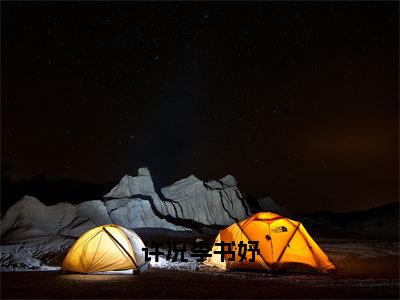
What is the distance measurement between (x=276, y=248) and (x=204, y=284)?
437 centimetres

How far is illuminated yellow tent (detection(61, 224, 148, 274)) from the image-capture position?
53.2 ft

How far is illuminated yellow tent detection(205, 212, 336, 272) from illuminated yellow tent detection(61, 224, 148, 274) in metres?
3.58

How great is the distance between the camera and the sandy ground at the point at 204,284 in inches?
462

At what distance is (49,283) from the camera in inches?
540

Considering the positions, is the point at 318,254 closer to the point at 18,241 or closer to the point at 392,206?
the point at 18,241

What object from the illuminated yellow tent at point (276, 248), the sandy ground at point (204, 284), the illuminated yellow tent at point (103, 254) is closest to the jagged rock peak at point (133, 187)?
the illuminated yellow tent at point (103, 254)

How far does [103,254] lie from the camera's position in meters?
16.4

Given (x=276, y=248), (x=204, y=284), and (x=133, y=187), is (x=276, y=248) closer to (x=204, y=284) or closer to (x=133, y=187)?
(x=204, y=284)

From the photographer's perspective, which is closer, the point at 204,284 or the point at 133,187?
the point at 204,284

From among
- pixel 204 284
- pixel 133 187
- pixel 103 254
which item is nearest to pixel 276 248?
pixel 204 284

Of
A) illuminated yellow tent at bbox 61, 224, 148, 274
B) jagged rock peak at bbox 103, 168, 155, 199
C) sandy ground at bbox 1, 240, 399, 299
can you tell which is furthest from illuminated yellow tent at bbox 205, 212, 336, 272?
jagged rock peak at bbox 103, 168, 155, 199

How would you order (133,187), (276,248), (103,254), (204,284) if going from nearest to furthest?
(204,284), (103,254), (276,248), (133,187)

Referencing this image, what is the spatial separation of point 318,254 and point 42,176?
79197 mm

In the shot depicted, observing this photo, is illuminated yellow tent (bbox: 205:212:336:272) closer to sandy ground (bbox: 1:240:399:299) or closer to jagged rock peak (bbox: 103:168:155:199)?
sandy ground (bbox: 1:240:399:299)
